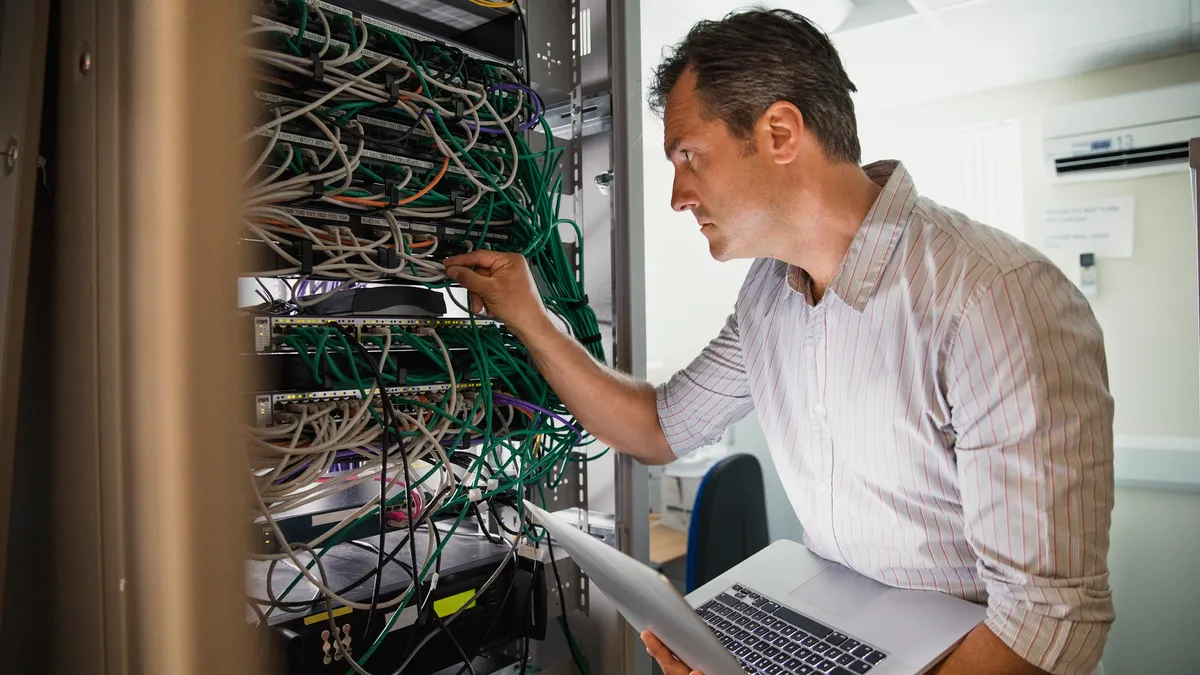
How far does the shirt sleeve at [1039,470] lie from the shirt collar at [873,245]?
163 millimetres

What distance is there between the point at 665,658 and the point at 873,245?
0.63m

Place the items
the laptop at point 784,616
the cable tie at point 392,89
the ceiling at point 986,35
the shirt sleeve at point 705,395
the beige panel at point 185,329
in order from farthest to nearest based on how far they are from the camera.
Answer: the ceiling at point 986,35
the shirt sleeve at point 705,395
the cable tie at point 392,89
the laptop at point 784,616
the beige panel at point 185,329

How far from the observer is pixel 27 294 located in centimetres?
37

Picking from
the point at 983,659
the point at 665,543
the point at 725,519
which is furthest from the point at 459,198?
the point at 665,543

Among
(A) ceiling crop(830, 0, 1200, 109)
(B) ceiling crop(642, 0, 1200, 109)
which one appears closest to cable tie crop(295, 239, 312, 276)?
(B) ceiling crop(642, 0, 1200, 109)

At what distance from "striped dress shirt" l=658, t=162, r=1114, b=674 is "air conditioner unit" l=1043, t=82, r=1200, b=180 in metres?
2.09

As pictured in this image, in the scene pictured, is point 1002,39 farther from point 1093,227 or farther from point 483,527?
point 483,527

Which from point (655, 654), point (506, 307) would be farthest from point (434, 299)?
point (655, 654)

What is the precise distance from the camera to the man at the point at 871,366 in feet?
2.61

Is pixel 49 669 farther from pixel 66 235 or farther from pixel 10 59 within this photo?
→ pixel 10 59

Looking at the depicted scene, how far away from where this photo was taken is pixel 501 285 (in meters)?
0.97

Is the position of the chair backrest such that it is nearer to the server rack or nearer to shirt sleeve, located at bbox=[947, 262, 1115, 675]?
shirt sleeve, located at bbox=[947, 262, 1115, 675]

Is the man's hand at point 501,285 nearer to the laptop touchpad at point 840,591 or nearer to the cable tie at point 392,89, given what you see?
the cable tie at point 392,89

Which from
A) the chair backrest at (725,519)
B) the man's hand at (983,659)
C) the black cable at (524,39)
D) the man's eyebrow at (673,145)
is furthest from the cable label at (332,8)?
the chair backrest at (725,519)
